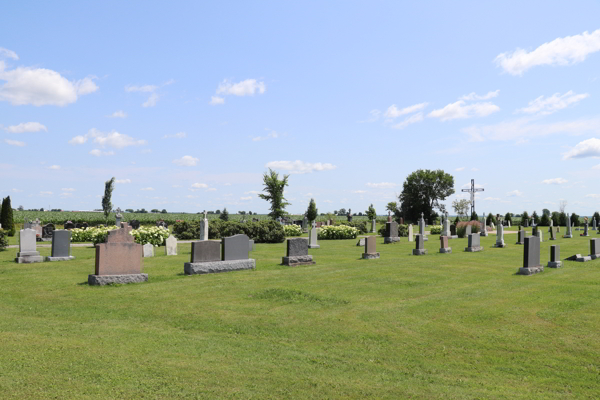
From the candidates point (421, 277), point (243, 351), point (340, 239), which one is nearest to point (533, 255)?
point (421, 277)

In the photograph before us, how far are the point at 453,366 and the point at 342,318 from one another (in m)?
2.79

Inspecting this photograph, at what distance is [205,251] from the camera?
14.0 metres

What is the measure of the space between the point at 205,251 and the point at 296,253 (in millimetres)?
3541

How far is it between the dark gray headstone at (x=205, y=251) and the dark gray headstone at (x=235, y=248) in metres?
0.29

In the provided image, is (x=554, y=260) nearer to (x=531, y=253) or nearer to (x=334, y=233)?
(x=531, y=253)

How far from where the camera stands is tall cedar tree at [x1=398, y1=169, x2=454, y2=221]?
72.6 meters

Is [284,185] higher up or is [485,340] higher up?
[284,185]

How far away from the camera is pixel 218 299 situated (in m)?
10.3

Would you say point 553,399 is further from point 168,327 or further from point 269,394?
point 168,327

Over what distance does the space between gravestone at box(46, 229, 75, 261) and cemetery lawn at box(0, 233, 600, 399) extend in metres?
3.62

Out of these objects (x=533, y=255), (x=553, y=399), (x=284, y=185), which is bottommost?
(x=553, y=399)

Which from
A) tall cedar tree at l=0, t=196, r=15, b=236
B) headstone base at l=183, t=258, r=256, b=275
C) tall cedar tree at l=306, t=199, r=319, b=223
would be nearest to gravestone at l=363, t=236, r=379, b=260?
headstone base at l=183, t=258, r=256, b=275

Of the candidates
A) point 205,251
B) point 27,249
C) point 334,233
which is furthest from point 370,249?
point 334,233

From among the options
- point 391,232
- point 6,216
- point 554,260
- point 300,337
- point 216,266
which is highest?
point 6,216
